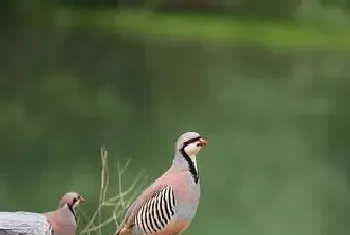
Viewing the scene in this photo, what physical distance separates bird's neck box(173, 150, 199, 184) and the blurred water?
143 mm

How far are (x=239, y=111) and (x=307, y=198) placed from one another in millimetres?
379

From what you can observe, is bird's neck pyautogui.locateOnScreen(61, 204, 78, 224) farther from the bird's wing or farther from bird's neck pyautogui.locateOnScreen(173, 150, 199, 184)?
bird's neck pyautogui.locateOnScreen(173, 150, 199, 184)

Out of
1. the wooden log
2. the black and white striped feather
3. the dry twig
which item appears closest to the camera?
the wooden log

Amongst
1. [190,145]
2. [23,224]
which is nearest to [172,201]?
[190,145]

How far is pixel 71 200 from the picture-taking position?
2742mm

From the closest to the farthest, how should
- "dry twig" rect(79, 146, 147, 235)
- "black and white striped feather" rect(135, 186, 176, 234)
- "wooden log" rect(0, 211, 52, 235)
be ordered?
"wooden log" rect(0, 211, 52, 235) → "black and white striped feather" rect(135, 186, 176, 234) → "dry twig" rect(79, 146, 147, 235)

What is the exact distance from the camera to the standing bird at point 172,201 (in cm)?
267

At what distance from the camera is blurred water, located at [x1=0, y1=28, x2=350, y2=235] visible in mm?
2875

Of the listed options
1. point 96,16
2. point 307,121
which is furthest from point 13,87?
point 307,121

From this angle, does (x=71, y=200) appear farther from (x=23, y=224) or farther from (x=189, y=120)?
(x=189, y=120)

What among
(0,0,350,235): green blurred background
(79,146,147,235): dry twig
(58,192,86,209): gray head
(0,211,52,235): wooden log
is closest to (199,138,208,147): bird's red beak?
(0,0,350,235): green blurred background

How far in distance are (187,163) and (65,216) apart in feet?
1.40

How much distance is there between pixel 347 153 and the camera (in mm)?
2889

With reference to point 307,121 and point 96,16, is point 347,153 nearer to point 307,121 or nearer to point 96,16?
point 307,121
